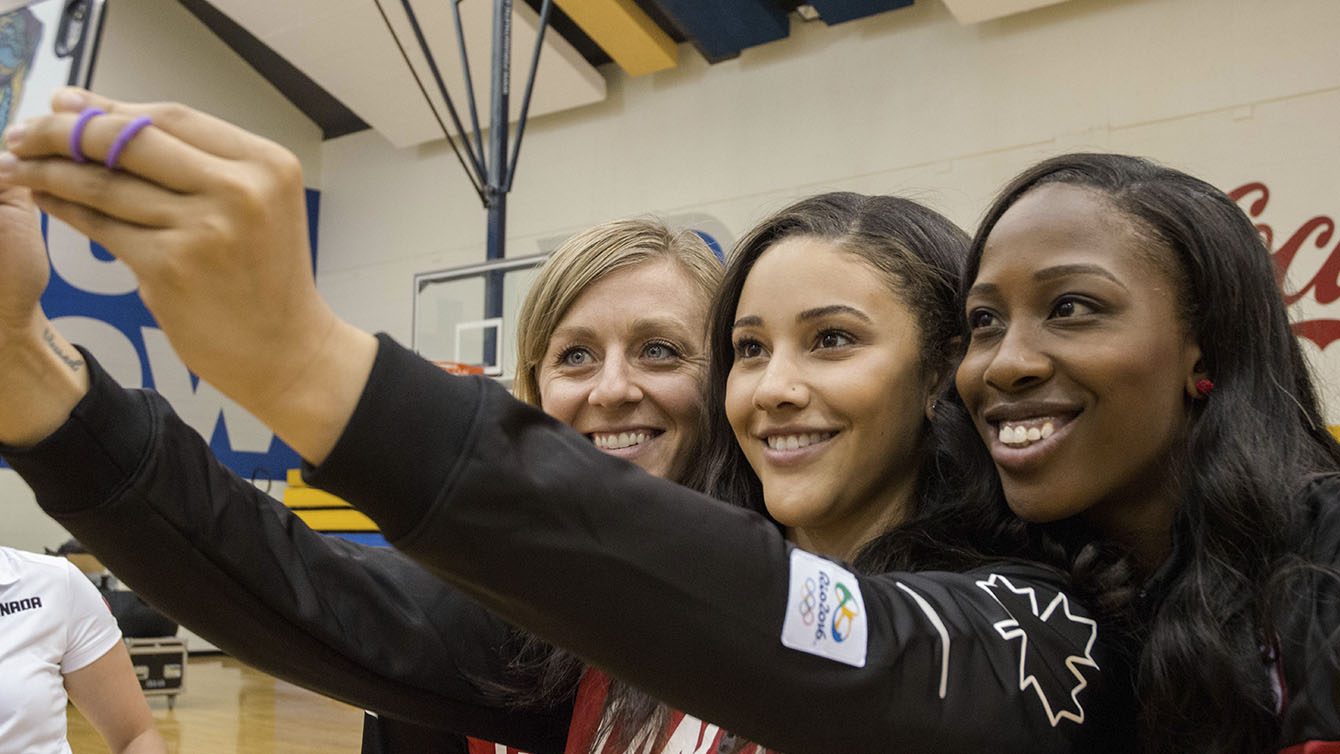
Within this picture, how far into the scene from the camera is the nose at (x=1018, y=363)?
1120 mm

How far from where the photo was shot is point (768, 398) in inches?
53.6

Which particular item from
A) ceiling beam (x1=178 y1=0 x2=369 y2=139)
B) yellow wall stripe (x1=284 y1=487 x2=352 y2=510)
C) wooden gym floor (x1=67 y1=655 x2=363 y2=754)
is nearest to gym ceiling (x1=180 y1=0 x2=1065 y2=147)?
ceiling beam (x1=178 y1=0 x2=369 y2=139)

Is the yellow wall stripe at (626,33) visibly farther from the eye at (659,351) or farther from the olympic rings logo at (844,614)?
the olympic rings logo at (844,614)

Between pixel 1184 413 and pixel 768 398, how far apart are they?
0.46 metres

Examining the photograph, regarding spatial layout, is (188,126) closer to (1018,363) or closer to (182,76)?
(1018,363)

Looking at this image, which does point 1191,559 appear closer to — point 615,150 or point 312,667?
point 312,667

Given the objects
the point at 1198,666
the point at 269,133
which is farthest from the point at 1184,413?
the point at 269,133

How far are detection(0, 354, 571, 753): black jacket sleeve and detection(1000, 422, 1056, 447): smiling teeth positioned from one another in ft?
2.38

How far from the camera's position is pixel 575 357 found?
72.4 inches

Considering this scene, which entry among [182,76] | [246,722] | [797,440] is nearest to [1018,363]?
[797,440]

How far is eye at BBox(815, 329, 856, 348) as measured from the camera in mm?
1393

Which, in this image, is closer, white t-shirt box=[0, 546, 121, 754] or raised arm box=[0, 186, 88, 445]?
raised arm box=[0, 186, 88, 445]

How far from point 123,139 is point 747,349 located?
3.06 ft

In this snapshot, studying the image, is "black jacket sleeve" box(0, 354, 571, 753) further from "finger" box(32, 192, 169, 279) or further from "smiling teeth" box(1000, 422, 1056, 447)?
"smiling teeth" box(1000, 422, 1056, 447)
